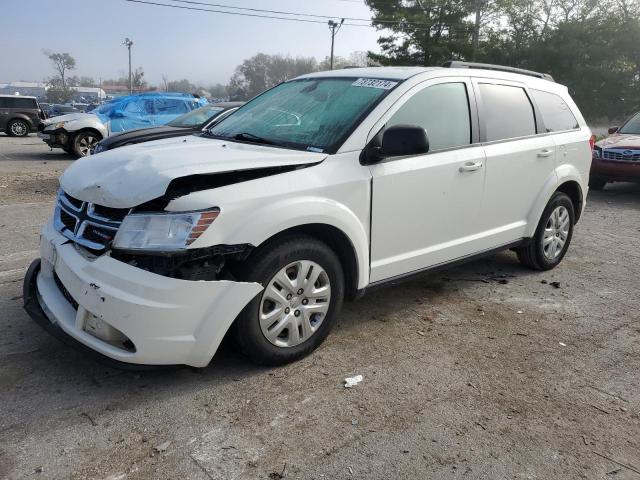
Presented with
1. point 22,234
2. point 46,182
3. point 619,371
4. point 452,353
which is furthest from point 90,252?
point 46,182

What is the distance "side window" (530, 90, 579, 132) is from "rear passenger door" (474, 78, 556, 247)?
12 centimetres

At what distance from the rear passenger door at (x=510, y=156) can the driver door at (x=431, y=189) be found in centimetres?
15

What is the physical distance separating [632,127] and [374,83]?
30.1 feet

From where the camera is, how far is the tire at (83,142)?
13.9 metres

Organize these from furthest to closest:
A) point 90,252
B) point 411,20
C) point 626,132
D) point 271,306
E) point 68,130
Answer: point 411,20, point 68,130, point 626,132, point 271,306, point 90,252

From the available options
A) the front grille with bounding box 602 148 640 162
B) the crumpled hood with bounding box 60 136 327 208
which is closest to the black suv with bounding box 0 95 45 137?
the front grille with bounding box 602 148 640 162

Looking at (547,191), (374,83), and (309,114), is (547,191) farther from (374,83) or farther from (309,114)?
(309,114)

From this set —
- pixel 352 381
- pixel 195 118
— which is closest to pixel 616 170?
pixel 195 118

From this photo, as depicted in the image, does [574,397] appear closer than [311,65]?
Yes

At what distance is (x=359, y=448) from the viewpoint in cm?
264

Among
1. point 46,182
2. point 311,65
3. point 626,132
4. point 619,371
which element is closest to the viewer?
point 619,371

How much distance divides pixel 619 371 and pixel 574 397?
1.79 feet

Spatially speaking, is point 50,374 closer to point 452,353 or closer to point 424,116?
point 452,353

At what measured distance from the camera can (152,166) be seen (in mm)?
3053
